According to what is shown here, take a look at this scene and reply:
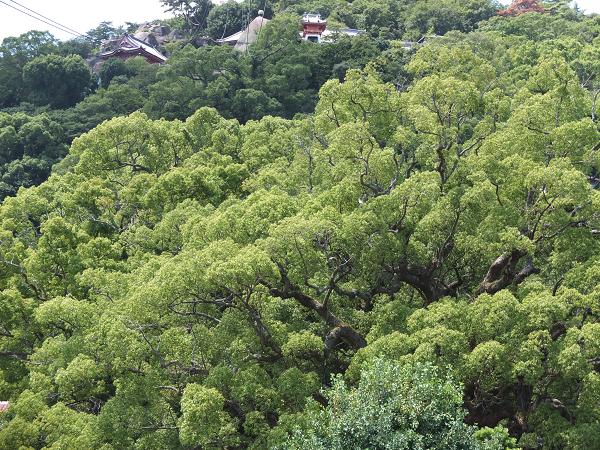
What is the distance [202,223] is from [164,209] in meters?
4.36

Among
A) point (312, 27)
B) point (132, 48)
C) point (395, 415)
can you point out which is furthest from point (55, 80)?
point (395, 415)

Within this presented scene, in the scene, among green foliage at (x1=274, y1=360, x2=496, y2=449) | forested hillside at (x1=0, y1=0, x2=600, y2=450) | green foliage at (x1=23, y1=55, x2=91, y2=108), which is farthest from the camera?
green foliage at (x1=23, y1=55, x2=91, y2=108)

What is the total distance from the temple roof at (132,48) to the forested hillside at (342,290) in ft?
120

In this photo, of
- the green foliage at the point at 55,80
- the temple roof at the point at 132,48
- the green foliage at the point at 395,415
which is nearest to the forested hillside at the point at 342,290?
the green foliage at the point at 395,415

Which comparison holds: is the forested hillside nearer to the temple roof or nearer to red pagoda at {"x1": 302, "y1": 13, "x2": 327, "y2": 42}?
the temple roof

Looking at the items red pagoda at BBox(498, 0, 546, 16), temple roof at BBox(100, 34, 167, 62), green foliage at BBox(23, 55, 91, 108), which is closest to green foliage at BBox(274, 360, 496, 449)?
green foliage at BBox(23, 55, 91, 108)

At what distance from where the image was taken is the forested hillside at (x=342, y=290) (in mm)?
11430

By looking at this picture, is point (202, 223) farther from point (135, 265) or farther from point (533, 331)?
point (533, 331)

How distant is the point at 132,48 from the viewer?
55.7 meters

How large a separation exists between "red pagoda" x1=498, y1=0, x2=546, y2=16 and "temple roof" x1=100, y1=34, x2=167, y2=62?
79.0 feet

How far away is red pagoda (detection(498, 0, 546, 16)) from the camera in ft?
185

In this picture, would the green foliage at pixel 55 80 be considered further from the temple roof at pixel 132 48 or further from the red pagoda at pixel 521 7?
the red pagoda at pixel 521 7

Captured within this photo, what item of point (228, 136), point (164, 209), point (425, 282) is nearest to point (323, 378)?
point (425, 282)

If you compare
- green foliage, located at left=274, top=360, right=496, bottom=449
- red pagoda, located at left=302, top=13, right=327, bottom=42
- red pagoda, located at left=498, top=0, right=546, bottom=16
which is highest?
red pagoda, located at left=498, top=0, right=546, bottom=16
